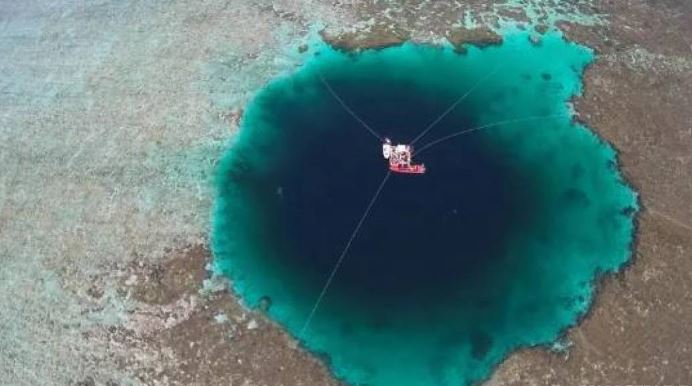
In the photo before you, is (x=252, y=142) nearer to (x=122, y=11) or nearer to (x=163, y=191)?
(x=163, y=191)

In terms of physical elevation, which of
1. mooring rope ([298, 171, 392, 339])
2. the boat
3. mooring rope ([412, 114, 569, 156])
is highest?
the boat

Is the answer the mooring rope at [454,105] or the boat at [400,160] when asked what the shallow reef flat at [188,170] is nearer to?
the mooring rope at [454,105]

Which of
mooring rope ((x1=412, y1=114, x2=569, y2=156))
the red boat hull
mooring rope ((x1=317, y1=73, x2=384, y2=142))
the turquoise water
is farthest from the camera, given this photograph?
mooring rope ((x1=317, y1=73, x2=384, y2=142))

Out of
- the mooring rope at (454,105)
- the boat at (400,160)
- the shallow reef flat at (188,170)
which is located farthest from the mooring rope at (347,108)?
the shallow reef flat at (188,170)

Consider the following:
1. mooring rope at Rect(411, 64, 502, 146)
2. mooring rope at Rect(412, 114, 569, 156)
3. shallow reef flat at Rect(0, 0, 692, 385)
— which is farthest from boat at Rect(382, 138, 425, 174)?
shallow reef flat at Rect(0, 0, 692, 385)

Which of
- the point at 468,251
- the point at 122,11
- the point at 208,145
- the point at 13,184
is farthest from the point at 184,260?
the point at 122,11

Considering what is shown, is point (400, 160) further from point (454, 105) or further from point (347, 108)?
point (454, 105)

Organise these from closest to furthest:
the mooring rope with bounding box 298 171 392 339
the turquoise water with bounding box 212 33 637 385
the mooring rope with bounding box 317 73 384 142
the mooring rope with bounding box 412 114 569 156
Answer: the turquoise water with bounding box 212 33 637 385
the mooring rope with bounding box 298 171 392 339
the mooring rope with bounding box 412 114 569 156
the mooring rope with bounding box 317 73 384 142

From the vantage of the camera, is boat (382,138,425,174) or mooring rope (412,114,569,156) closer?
boat (382,138,425,174)

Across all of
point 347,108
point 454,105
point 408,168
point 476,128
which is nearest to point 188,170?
point 347,108

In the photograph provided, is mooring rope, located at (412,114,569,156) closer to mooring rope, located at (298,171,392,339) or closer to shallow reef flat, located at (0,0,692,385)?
shallow reef flat, located at (0,0,692,385)
